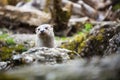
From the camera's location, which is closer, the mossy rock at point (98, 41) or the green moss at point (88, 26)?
the mossy rock at point (98, 41)

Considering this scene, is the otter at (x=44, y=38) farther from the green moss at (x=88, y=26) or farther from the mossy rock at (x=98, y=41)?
the green moss at (x=88, y=26)

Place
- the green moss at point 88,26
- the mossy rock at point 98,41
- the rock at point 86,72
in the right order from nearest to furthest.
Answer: the rock at point 86,72
the mossy rock at point 98,41
the green moss at point 88,26

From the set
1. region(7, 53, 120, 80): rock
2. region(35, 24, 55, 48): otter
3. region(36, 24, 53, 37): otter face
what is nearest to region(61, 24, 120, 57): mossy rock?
region(35, 24, 55, 48): otter

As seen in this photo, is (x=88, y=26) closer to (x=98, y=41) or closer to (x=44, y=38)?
(x=44, y=38)

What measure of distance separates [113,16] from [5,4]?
20.8ft

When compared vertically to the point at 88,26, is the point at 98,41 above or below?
below

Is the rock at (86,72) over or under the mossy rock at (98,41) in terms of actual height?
under

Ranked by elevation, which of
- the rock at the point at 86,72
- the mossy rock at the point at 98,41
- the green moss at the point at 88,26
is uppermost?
the green moss at the point at 88,26

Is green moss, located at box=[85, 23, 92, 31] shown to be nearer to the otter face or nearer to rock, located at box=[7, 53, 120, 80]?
the otter face

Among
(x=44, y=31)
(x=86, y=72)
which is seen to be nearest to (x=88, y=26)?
(x=44, y=31)

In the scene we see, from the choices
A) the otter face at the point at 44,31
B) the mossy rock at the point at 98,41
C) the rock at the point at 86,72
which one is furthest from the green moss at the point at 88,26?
the rock at the point at 86,72

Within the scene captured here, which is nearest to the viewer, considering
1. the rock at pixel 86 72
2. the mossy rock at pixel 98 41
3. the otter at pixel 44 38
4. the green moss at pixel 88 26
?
the rock at pixel 86 72

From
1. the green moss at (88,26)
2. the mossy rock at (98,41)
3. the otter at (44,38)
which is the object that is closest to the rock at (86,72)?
the mossy rock at (98,41)

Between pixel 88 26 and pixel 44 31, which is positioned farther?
pixel 88 26
